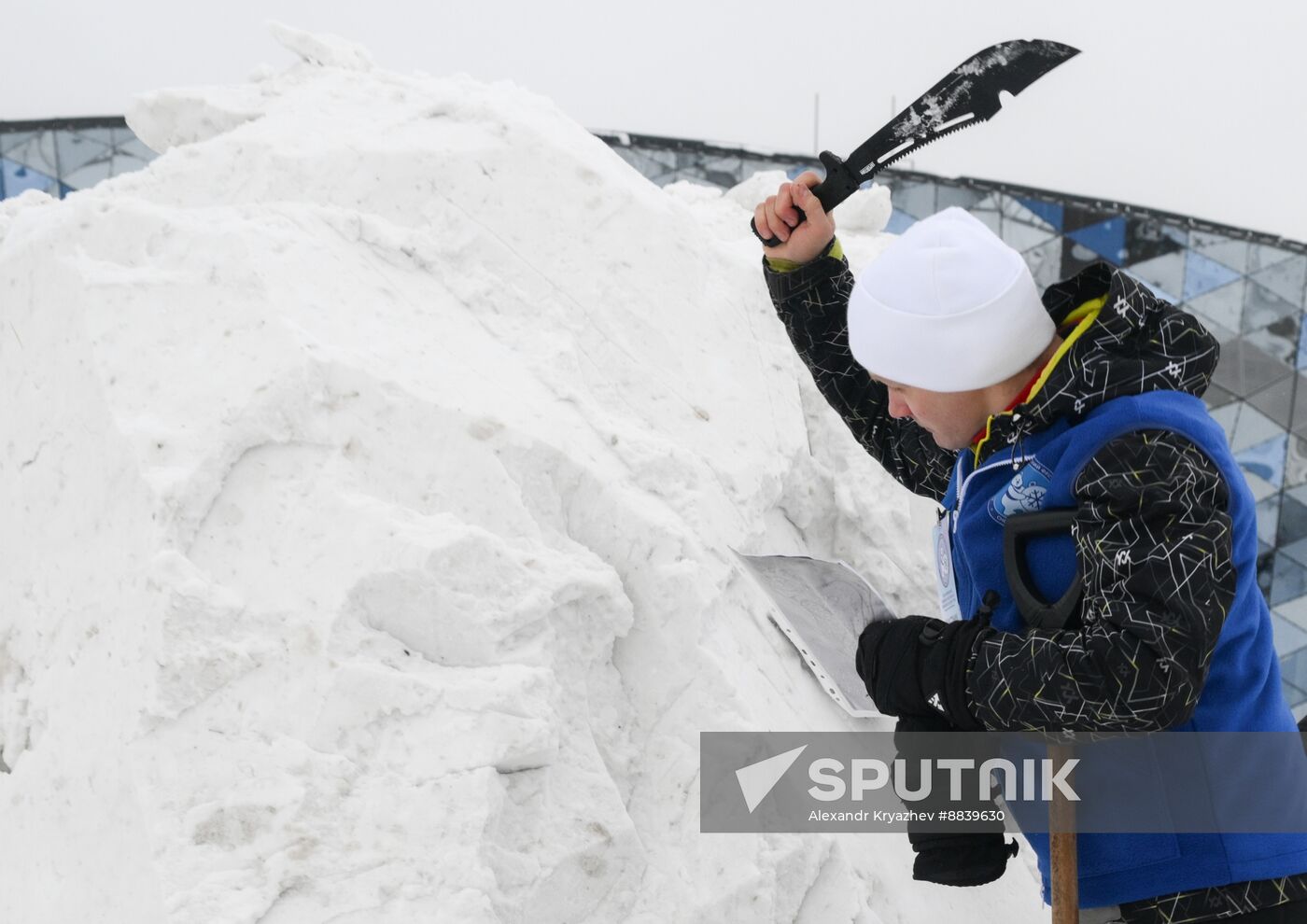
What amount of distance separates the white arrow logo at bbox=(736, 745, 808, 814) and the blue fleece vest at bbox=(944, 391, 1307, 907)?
729mm

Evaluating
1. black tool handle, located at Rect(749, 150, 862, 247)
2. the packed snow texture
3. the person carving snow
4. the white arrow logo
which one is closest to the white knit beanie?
the person carving snow

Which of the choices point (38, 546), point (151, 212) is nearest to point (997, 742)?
point (38, 546)

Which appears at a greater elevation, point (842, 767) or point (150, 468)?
point (150, 468)

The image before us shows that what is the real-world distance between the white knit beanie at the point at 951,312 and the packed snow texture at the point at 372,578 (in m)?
0.89

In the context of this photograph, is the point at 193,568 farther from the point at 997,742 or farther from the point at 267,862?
the point at 997,742

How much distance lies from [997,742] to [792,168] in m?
6.76

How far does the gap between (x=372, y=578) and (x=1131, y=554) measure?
1216 mm

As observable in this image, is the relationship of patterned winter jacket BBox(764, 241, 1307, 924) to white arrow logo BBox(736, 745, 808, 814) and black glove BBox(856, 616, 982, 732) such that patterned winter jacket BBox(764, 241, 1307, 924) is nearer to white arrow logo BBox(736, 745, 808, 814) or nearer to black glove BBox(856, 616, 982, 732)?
black glove BBox(856, 616, 982, 732)

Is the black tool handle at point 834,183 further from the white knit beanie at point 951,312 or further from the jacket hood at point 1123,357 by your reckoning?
the jacket hood at point 1123,357

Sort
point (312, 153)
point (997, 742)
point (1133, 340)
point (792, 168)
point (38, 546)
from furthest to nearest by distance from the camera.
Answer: point (792, 168) → point (312, 153) → point (38, 546) → point (997, 742) → point (1133, 340)

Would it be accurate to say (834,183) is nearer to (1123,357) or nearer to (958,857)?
(1123,357)

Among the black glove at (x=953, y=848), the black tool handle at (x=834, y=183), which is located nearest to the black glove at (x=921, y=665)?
the black glove at (x=953, y=848)

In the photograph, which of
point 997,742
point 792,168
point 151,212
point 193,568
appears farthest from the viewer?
point 792,168

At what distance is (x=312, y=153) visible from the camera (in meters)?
2.98
